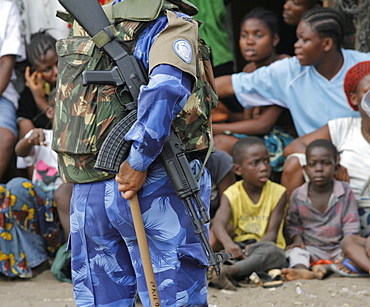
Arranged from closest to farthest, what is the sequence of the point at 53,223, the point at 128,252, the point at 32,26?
the point at 128,252 < the point at 53,223 < the point at 32,26

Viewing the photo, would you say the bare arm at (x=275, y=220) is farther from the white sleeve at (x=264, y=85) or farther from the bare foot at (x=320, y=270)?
the white sleeve at (x=264, y=85)

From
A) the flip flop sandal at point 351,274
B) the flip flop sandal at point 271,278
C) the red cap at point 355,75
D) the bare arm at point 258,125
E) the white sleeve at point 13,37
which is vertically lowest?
the flip flop sandal at point 351,274

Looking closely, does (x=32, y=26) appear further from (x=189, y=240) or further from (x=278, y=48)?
(x=189, y=240)

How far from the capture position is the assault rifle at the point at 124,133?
2.31 m

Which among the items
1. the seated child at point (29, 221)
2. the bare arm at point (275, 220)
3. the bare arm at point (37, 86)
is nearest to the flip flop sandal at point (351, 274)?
the bare arm at point (275, 220)

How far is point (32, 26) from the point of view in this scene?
588cm

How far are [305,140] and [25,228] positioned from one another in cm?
226

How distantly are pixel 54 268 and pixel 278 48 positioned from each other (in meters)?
3.19

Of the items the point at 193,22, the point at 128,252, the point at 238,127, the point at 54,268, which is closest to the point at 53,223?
the point at 54,268

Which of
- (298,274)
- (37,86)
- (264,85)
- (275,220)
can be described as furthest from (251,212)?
(37,86)

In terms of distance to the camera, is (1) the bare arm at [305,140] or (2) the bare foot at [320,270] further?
(1) the bare arm at [305,140]

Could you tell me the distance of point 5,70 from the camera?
525 cm

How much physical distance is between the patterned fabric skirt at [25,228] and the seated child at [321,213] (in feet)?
5.90

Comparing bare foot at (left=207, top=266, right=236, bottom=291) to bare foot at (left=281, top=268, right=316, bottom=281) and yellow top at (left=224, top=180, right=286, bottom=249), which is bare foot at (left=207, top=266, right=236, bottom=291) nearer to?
bare foot at (left=281, top=268, right=316, bottom=281)
